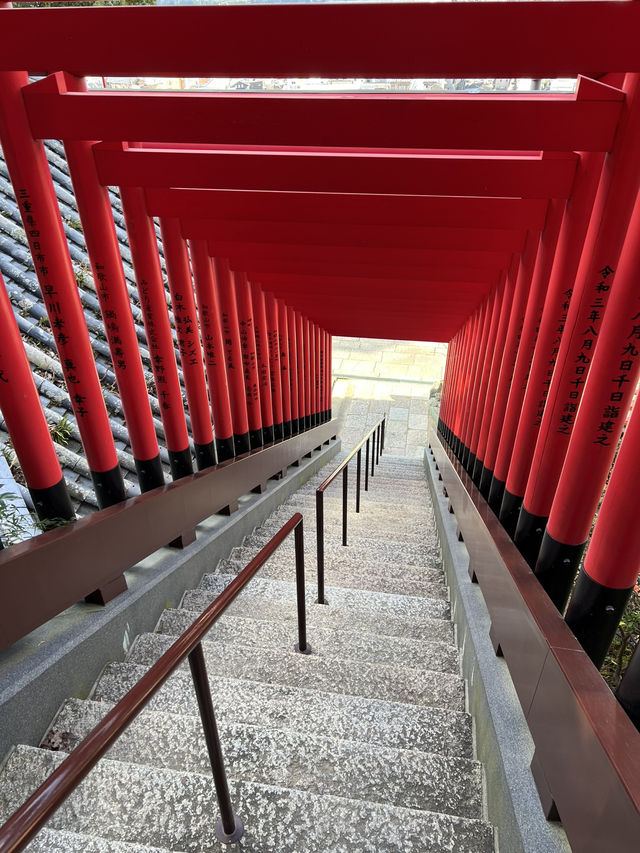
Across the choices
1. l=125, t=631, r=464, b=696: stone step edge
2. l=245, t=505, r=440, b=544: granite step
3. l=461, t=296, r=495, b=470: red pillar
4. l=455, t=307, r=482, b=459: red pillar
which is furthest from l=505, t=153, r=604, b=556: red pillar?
l=455, t=307, r=482, b=459: red pillar

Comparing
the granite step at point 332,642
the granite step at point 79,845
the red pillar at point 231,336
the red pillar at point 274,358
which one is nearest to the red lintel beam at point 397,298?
the red pillar at point 274,358

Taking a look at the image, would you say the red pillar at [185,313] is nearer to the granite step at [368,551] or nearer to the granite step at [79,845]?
the granite step at [368,551]

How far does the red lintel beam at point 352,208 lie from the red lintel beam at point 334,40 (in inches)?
43.3

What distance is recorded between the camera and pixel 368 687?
7.64 ft

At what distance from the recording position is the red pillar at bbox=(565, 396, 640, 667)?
1669mm

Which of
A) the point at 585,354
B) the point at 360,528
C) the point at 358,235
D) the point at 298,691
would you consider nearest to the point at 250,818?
the point at 298,691

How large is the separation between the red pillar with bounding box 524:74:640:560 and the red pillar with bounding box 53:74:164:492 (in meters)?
2.27

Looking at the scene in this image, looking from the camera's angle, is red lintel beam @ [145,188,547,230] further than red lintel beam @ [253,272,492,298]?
No

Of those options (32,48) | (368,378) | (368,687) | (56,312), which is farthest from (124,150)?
(368,378)

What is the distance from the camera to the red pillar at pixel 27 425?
2241mm

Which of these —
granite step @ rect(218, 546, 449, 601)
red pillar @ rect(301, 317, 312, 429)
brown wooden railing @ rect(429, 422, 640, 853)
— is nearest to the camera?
brown wooden railing @ rect(429, 422, 640, 853)

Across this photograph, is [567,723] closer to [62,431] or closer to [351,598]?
[351,598]

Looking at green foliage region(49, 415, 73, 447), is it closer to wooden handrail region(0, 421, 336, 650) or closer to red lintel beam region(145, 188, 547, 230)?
wooden handrail region(0, 421, 336, 650)

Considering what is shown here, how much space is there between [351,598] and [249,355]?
259 centimetres
